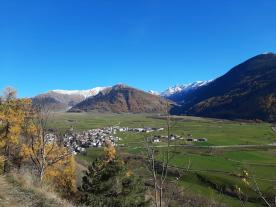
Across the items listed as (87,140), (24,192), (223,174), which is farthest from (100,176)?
(87,140)

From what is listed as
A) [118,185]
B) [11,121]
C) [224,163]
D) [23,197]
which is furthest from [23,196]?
[224,163]

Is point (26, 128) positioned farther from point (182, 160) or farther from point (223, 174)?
point (182, 160)

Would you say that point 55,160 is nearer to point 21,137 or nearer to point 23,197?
point 21,137

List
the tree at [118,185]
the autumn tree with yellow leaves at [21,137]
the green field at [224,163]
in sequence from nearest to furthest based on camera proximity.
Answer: the tree at [118,185] < the autumn tree with yellow leaves at [21,137] < the green field at [224,163]

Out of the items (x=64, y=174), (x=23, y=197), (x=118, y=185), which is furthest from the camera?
(x=64, y=174)

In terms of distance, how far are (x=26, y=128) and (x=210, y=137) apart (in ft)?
381

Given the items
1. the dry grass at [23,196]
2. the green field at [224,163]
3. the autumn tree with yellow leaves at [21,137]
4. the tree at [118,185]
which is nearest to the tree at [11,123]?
the autumn tree with yellow leaves at [21,137]

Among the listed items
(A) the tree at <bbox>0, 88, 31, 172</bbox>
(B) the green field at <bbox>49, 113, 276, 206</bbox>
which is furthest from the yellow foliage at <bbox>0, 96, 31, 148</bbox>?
(B) the green field at <bbox>49, 113, 276, 206</bbox>

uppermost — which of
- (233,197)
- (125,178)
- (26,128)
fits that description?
(26,128)

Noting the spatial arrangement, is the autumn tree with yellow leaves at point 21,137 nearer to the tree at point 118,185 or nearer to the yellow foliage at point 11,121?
the yellow foliage at point 11,121

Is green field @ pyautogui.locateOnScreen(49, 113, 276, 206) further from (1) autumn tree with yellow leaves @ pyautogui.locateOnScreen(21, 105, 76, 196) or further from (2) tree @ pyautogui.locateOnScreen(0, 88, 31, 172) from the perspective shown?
(2) tree @ pyautogui.locateOnScreen(0, 88, 31, 172)

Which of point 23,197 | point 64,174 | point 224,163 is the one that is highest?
point 23,197

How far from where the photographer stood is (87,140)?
144m

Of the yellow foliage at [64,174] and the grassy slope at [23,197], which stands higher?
the grassy slope at [23,197]
